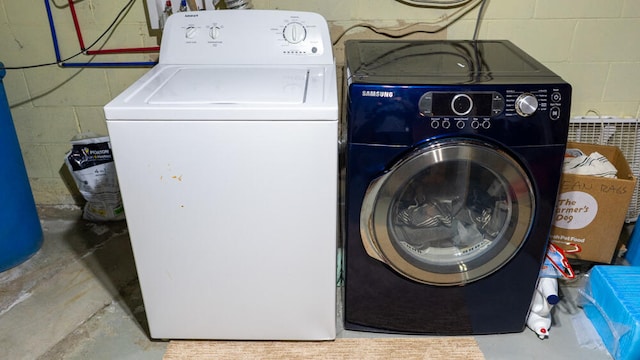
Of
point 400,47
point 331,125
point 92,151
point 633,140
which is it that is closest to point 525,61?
point 400,47

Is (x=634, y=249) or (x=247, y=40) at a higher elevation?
(x=247, y=40)

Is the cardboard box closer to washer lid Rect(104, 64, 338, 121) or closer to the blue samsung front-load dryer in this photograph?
the blue samsung front-load dryer

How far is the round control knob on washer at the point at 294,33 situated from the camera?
5.79ft

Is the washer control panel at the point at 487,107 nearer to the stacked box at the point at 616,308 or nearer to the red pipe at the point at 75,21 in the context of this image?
the stacked box at the point at 616,308

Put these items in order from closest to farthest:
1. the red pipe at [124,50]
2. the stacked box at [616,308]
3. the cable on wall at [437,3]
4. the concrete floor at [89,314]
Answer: the stacked box at [616,308], the concrete floor at [89,314], the cable on wall at [437,3], the red pipe at [124,50]

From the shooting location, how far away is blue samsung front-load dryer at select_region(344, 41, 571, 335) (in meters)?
1.33

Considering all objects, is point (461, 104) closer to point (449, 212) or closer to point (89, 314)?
point (449, 212)

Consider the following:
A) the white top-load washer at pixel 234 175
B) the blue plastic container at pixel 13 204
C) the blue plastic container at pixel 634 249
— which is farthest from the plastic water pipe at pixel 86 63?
the blue plastic container at pixel 634 249

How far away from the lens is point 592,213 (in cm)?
180

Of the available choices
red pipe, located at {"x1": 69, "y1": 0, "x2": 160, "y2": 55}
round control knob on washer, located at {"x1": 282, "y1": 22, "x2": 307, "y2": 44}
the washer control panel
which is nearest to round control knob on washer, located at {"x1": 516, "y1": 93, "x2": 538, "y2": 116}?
the washer control panel

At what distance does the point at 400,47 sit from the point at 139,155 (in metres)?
0.98

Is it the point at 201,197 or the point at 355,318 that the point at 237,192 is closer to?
the point at 201,197

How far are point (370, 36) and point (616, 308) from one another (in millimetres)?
1348

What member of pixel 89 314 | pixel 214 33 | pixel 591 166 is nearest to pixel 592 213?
pixel 591 166
